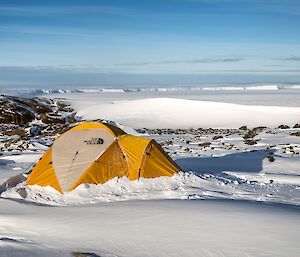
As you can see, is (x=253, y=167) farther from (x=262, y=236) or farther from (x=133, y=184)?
(x=262, y=236)

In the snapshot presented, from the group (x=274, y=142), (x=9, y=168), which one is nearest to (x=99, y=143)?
(x=9, y=168)

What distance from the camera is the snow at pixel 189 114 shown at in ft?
136

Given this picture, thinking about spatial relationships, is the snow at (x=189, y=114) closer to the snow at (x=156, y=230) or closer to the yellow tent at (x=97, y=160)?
the yellow tent at (x=97, y=160)

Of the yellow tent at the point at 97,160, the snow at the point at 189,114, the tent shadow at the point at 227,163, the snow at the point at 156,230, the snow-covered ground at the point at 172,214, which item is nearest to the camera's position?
the snow at the point at 156,230

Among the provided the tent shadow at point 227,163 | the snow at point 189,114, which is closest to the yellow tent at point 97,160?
the tent shadow at point 227,163

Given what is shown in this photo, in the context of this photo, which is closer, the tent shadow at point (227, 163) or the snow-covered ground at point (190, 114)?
the tent shadow at point (227, 163)

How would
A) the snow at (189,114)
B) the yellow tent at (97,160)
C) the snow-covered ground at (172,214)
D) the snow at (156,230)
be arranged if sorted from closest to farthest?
the snow at (156,230) → the snow-covered ground at (172,214) → the yellow tent at (97,160) → the snow at (189,114)

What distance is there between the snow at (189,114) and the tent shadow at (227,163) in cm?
2224

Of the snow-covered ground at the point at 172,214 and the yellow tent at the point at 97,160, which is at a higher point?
the yellow tent at the point at 97,160

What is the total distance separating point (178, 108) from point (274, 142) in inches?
1309

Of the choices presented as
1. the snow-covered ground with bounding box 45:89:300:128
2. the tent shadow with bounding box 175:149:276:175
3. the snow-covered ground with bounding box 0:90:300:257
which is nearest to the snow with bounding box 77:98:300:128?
the snow-covered ground with bounding box 45:89:300:128

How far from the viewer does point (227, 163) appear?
50.0 feet

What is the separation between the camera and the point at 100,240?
671cm

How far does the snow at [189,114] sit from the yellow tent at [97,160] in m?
28.1
